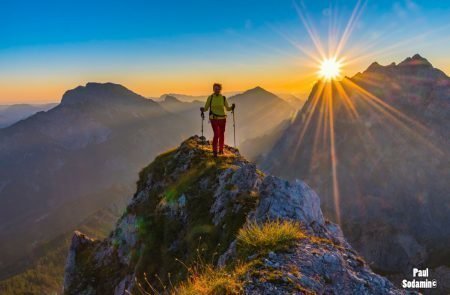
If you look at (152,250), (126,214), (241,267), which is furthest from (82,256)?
(241,267)

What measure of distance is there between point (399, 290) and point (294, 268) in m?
3.57

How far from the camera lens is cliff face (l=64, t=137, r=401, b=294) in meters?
9.30

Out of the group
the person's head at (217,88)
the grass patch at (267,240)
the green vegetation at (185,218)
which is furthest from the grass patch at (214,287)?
the person's head at (217,88)

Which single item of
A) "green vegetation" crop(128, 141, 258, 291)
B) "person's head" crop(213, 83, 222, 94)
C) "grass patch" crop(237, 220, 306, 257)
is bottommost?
"green vegetation" crop(128, 141, 258, 291)

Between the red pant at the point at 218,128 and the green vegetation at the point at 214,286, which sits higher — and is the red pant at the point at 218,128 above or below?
above

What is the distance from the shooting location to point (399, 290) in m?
10.4

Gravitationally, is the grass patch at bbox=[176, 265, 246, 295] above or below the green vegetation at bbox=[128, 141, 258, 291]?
above

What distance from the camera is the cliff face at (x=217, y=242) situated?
30.5ft

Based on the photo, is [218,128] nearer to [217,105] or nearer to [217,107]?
[217,107]

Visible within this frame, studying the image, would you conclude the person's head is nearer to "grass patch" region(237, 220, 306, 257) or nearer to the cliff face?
the cliff face

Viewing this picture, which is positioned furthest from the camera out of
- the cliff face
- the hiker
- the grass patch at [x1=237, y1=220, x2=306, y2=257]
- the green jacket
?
the green jacket

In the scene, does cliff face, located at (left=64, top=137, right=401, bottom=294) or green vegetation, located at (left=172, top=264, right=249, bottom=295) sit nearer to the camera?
green vegetation, located at (left=172, top=264, right=249, bottom=295)

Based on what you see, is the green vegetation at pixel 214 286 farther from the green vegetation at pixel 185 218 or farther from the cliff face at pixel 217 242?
the green vegetation at pixel 185 218

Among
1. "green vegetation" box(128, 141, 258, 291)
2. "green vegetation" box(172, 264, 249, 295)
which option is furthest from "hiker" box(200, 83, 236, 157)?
"green vegetation" box(172, 264, 249, 295)
